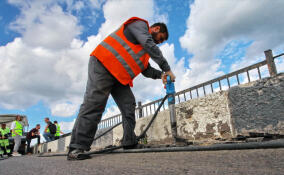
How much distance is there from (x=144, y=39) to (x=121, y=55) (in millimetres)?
284

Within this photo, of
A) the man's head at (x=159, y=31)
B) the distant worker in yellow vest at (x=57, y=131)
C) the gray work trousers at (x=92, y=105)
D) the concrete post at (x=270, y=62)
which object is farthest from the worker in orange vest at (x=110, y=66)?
the distant worker in yellow vest at (x=57, y=131)

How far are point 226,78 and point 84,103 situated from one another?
2.07m

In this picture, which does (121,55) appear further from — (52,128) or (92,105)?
(52,128)

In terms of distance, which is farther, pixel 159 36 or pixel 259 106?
pixel 159 36

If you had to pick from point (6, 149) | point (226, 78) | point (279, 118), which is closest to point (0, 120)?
point (6, 149)

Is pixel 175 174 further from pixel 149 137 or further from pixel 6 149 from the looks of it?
pixel 6 149

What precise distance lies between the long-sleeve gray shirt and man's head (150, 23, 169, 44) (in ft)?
0.91

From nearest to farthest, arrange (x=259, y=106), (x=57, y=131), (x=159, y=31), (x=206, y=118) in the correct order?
(x=259, y=106) → (x=159, y=31) → (x=206, y=118) → (x=57, y=131)

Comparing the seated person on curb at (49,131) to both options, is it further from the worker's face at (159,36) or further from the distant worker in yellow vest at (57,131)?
the worker's face at (159,36)

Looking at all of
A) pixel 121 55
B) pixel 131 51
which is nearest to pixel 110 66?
pixel 121 55

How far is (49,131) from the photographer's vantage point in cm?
958

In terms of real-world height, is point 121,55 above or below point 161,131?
above

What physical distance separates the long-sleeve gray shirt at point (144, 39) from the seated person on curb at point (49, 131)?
8.53 metres

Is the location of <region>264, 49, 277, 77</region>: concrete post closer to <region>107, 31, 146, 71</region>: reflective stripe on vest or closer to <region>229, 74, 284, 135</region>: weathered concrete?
<region>229, 74, 284, 135</region>: weathered concrete
